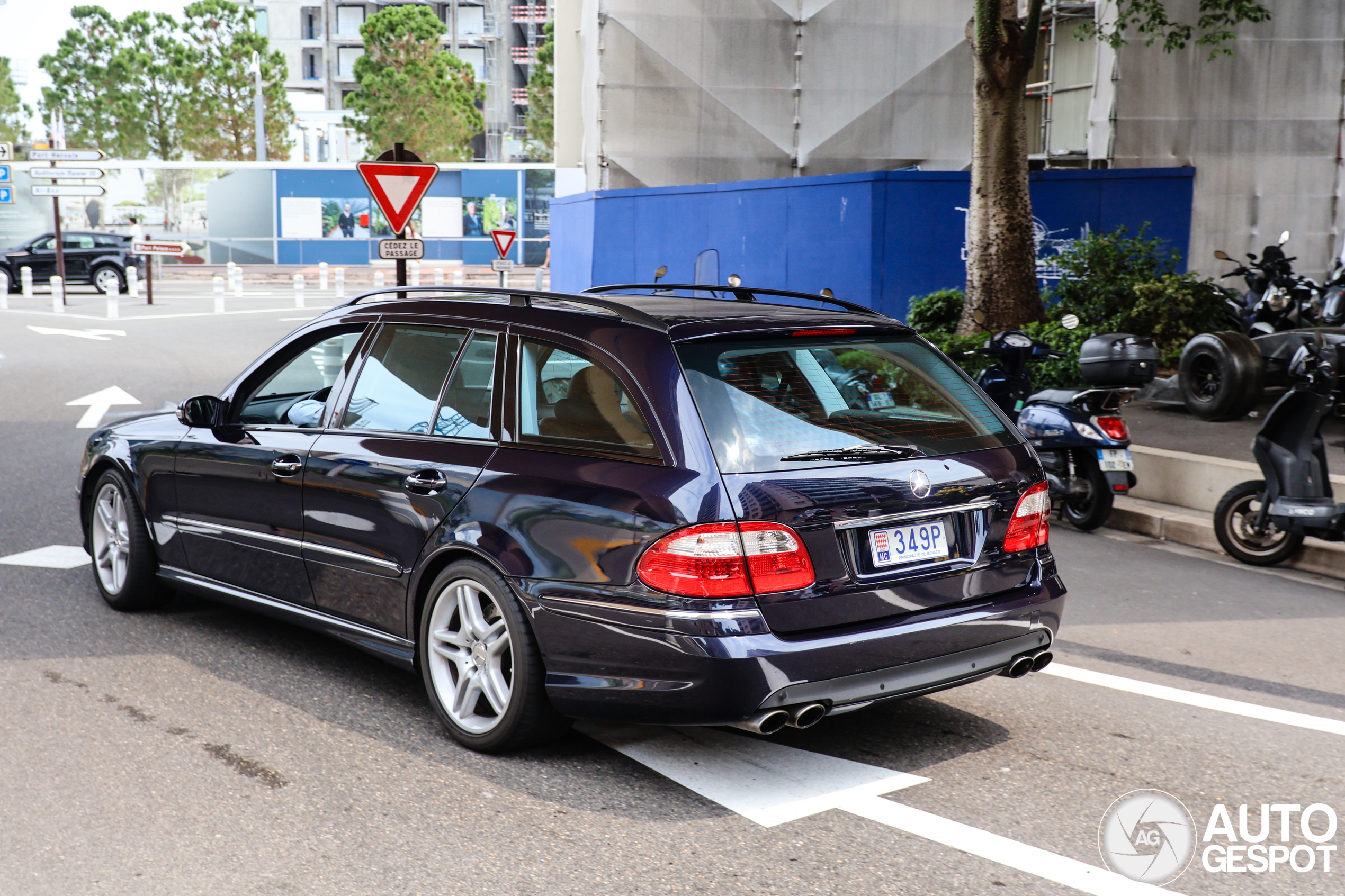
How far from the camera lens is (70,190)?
30281 millimetres

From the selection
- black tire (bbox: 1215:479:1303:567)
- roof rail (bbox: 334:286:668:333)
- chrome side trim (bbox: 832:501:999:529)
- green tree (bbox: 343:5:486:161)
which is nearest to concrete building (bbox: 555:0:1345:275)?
black tire (bbox: 1215:479:1303:567)

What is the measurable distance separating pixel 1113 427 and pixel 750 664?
5.27 meters

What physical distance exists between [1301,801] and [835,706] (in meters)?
1.46

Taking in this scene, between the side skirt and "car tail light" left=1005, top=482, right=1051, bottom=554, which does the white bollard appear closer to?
the side skirt

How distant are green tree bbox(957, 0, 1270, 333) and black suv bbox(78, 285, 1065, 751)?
342 inches

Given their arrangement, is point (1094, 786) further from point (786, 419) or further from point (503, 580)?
point (503, 580)

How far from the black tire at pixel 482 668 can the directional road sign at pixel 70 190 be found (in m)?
29.2

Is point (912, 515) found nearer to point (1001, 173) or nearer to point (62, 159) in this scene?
point (1001, 173)

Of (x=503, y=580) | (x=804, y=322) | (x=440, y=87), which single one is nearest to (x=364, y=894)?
(x=503, y=580)

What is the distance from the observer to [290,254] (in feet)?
159

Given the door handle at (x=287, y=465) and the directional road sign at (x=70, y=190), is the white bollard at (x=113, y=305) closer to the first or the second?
the directional road sign at (x=70, y=190)

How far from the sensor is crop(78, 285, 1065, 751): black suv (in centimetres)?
362

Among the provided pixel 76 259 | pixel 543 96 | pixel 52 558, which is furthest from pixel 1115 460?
pixel 543 96

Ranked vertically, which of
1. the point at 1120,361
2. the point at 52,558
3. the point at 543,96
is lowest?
the point at 52,558
